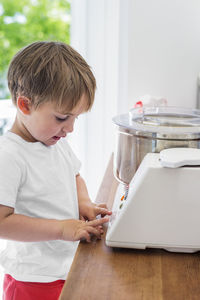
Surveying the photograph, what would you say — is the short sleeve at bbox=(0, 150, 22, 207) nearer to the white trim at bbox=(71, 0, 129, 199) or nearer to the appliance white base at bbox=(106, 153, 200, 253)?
the appliance white base at bbox=(106, 153, 200, 253)

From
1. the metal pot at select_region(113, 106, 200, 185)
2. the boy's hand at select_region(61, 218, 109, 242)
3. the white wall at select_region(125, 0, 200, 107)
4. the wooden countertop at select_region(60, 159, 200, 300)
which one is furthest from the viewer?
the white wall at select_region(125, 0, 200, 107)

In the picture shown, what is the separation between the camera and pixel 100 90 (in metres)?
1.79

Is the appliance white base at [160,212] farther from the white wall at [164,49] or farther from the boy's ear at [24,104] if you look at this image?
the white wall at [164,49]

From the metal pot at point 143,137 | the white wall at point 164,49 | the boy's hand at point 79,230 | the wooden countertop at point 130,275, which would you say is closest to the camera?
the wooden countertop at point 130,275

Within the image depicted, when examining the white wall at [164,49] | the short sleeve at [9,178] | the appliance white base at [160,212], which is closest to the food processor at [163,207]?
the appliance white base at [160,212]

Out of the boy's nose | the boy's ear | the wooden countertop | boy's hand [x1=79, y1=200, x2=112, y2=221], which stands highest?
the boy's ear

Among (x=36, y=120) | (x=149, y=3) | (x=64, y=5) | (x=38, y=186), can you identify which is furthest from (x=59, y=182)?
(x=64, y=5)

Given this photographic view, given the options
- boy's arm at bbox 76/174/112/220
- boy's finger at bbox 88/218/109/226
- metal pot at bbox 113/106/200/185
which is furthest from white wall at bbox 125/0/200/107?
boy's finger at bbox 88/218/109/226

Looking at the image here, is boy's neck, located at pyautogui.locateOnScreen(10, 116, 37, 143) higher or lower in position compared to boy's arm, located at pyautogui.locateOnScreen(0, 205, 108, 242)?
higher

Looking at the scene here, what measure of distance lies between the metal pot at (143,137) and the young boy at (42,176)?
0.41ft

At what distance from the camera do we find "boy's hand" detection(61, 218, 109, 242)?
0.79 meters

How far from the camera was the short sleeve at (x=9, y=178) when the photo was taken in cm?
80

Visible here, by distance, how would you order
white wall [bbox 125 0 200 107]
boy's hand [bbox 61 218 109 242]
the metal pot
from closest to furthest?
1. boy's hand [bbox 61 218 109 242]
2. the metal pot
3. white wall [bbox 125 0 200 107]

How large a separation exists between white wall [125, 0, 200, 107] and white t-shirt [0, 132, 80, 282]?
2.48ft
